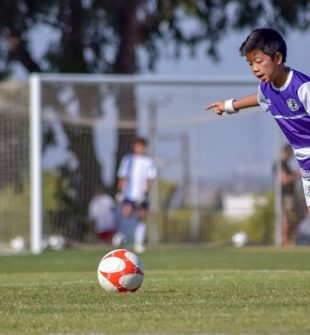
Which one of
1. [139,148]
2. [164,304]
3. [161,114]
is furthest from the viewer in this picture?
[161,114]

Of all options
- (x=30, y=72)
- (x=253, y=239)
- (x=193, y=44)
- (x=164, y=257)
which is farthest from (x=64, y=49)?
(x=164, y=257)

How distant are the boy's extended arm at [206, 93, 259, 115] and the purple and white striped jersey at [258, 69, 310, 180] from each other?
13cm

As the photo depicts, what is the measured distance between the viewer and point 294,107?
965 cm

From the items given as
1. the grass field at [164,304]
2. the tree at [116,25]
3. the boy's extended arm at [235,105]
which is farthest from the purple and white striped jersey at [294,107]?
the tree at [116,25]

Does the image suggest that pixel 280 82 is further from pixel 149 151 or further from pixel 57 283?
pixel 149 151

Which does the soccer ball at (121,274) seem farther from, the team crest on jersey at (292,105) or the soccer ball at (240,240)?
the soccer ball at (240,240)

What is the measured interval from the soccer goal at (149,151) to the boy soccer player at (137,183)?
1811 mm

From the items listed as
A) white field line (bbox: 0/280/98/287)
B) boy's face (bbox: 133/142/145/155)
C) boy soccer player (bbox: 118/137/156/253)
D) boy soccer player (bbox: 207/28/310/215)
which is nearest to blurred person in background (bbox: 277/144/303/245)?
boy soccer player (bbox: 118/137/156/253)

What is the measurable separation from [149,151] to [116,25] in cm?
609

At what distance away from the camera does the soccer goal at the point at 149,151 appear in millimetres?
23547

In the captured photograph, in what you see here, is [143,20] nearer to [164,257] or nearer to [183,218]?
[183,218]

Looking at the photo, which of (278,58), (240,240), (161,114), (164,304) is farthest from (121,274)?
(161,114)

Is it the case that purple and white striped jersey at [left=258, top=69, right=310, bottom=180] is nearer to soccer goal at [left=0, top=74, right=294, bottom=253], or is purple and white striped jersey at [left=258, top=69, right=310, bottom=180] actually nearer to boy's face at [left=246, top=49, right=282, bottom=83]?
boy's face at [left=246, top=49, right=282, bottom=83]

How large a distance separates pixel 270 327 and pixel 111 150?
18.5 m
